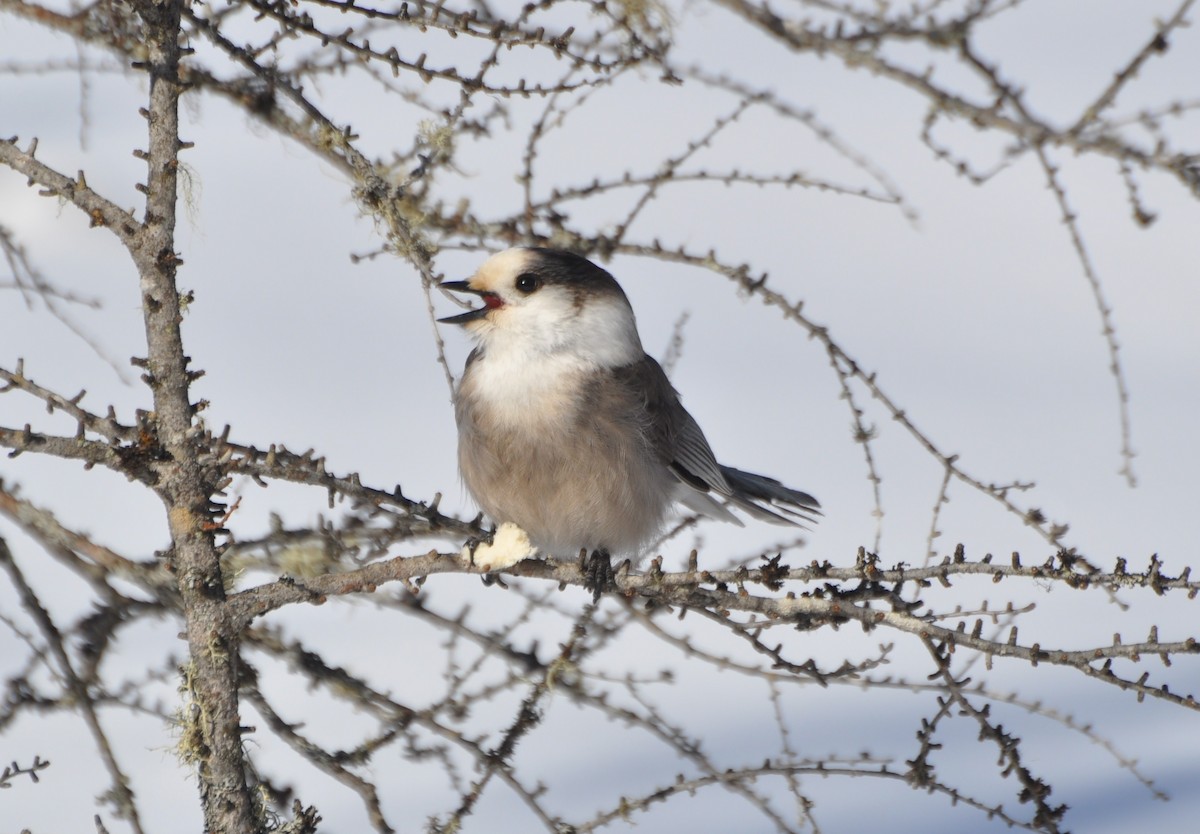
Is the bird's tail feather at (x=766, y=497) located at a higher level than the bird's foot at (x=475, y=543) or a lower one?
higher

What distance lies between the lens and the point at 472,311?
263 centimetres

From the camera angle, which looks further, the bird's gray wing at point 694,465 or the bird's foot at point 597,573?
the bird's gray wing at point 694,465

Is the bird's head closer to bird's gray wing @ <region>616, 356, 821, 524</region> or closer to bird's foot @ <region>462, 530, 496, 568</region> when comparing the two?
bird's gray wing @ <region>616, 356, 821, 524</region>

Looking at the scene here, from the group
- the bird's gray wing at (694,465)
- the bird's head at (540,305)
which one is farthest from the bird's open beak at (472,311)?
the bird's gray wing at (694,465)

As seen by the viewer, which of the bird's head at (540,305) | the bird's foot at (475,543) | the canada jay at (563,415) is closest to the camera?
the bird's foot at (475,543)

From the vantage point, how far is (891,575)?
1.68 m

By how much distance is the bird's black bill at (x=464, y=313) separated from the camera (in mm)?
2574

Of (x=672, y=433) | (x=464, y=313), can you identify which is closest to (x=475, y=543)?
(x=464, y=313)

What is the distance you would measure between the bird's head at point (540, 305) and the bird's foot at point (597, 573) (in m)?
0.41

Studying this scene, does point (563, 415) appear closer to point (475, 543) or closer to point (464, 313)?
point (464, 313)

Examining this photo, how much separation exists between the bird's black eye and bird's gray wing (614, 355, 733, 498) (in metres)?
0.25

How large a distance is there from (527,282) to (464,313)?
0.14 m

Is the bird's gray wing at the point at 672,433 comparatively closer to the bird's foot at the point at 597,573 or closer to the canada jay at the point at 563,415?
the canada jay at the point at 563,415

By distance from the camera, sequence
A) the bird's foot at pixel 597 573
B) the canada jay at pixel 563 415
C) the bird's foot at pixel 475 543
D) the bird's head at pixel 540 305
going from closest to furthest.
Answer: the bird's foot at pixel 475 543
the bird's foot at pixel 597 573
the canada jay at pixel 563 415
the bird's head at pixel 540 305
